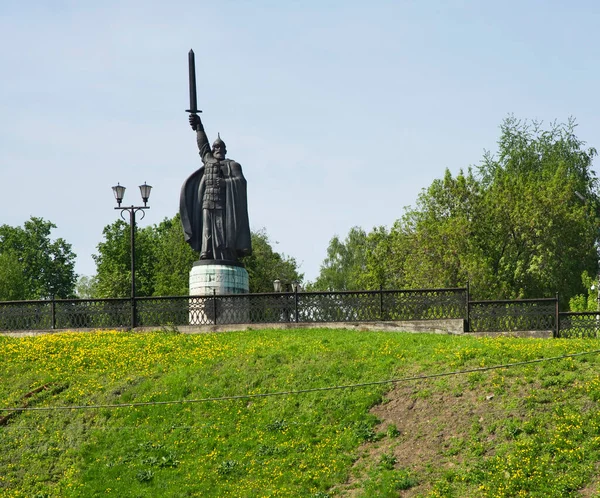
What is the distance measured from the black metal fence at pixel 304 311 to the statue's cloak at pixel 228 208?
241cm

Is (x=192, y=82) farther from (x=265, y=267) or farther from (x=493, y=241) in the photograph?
(x=265, y=267)

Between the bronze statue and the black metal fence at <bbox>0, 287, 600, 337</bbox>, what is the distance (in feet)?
7.47

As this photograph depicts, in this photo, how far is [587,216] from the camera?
49.6 meters

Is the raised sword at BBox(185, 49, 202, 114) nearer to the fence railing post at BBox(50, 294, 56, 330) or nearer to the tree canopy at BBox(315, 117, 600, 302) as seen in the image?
the fence railing post at BBox(50, 294, 56, 330)

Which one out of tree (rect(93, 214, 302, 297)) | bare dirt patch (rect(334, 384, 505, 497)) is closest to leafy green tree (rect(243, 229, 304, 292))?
tree (rect(93, 214, 302, 297))

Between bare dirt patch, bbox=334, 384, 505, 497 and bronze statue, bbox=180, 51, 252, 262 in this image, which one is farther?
bronze statue, bbox=180, 51, 252, 262

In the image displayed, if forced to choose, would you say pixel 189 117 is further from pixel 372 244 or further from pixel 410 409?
pixel 372 244

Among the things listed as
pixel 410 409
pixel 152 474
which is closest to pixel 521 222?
pixel 410 409

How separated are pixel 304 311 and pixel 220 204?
4.78 m

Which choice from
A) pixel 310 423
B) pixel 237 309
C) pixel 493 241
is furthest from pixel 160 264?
pixel 310 423

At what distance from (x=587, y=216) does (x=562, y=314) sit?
2447 centimetres

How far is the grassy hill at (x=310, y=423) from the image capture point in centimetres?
1802

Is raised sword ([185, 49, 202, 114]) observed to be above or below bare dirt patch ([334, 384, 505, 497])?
above

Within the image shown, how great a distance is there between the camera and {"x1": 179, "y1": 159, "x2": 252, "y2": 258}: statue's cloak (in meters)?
30.8
